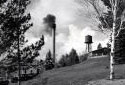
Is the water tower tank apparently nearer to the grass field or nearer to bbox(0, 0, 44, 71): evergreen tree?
the grass field

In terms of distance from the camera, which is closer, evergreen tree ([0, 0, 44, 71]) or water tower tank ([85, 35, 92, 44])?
evergreen tree ([0, 0, 44, 71])

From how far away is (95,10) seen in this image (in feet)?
86.8

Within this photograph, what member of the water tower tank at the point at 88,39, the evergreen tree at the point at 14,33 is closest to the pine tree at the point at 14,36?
the evergreen tree at the point at 14,33

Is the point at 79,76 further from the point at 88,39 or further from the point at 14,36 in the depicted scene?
the point at 88,39

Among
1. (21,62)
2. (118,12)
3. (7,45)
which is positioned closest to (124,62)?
(118,12)

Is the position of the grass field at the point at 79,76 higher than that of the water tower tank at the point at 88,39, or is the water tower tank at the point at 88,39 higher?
the water tower tank at the point at 88,39

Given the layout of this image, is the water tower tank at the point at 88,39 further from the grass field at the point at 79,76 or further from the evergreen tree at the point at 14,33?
the evergreen tree at the point at 14,33

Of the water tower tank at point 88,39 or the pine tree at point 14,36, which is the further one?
the water tower tank at point 88,39

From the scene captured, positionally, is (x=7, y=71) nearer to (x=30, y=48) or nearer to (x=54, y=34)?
(x=30, y=48)

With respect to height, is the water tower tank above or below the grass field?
above

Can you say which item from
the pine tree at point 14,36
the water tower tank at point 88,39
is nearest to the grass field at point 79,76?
the pine tree at point 14,36

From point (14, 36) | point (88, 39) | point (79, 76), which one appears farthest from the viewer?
point (88, 39)

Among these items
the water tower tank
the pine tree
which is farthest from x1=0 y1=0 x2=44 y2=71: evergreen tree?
the water tower tank

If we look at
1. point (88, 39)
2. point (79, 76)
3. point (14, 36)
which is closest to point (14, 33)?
point (14, 36)
